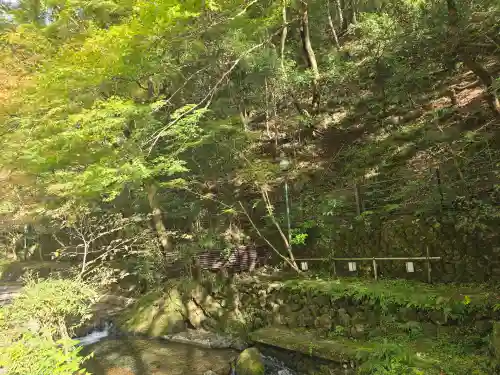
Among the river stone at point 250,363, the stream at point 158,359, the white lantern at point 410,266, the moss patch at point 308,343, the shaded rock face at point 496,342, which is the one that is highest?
the white lantern at point 410,266

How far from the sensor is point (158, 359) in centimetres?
1070

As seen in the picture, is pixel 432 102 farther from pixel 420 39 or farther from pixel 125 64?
pixel 125 64

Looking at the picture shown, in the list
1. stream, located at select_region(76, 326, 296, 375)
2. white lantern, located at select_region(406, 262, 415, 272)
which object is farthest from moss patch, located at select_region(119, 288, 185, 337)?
white lantern, located at select_region(406, 262, 415, 272)

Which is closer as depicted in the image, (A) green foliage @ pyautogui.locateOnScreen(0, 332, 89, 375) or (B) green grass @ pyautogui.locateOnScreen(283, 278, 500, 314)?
(A) green foliage @ pyautogui.locateOnScreen(0, 332, 89, 375)

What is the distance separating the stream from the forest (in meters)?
1.80

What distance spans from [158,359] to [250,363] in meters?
3.36

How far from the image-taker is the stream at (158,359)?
9742 mm

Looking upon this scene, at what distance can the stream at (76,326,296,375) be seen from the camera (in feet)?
32.0

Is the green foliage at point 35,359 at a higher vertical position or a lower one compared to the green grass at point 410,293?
higher

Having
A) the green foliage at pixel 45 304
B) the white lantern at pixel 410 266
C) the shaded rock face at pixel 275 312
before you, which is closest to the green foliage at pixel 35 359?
the green foliage at pixel 45 304

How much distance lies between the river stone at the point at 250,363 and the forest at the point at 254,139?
358cm

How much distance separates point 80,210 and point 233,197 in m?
6.56

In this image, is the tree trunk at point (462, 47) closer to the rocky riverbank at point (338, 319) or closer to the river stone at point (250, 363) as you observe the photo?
the rocky riverbank at point (338, 319)

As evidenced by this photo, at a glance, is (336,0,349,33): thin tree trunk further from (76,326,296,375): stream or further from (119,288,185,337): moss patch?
(76,326,296,375): stream
